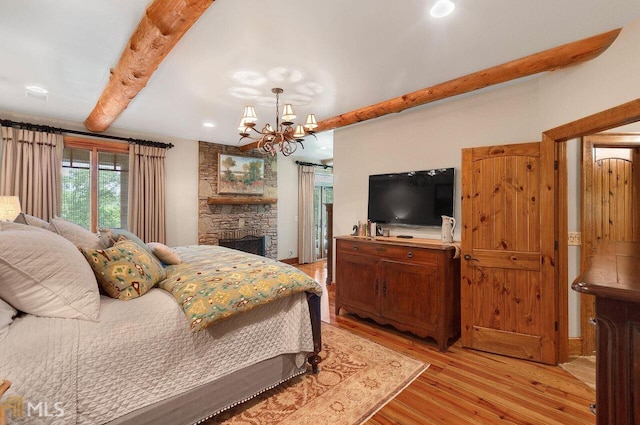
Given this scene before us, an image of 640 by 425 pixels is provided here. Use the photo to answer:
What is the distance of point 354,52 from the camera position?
229 cm

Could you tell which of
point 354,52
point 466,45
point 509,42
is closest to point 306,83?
point 354,52

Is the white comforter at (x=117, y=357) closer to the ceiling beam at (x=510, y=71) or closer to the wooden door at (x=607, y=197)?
the ceiling beam at (x=510, y=71)

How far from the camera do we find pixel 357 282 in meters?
3.40

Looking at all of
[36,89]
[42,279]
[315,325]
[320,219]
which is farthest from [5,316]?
[320,219]

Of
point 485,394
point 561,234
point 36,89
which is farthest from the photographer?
point 36,89

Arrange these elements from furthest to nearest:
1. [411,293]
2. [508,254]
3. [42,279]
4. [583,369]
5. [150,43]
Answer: [411,293], [508,254], [583,369], [150,43], [42,279]

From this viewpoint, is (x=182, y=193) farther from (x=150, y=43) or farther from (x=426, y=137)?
(x=426, y=137)

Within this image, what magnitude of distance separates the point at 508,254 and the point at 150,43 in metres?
3.27

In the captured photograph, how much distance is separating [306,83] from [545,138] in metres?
2.20

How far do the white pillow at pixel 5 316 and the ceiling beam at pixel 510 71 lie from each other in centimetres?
339

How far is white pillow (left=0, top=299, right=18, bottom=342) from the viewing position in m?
1.17

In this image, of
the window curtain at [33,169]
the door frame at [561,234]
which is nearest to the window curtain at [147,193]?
the window curtain at [33,169]

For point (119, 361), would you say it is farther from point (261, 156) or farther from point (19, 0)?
point (261, 156)

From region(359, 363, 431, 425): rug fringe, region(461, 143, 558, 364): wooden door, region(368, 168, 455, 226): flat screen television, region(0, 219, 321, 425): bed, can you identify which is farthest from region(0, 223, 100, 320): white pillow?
region(368, 168, 455, 226): flat screen television
